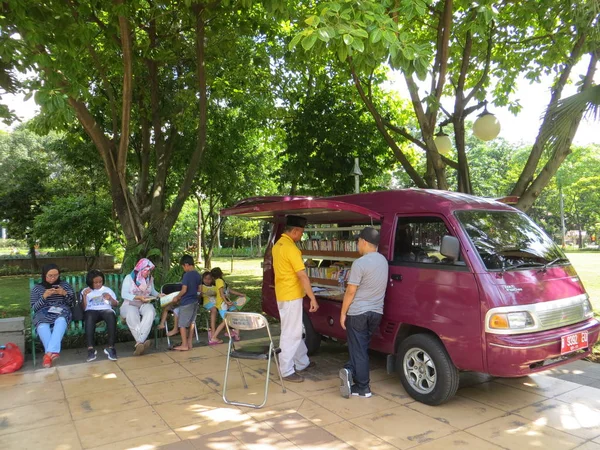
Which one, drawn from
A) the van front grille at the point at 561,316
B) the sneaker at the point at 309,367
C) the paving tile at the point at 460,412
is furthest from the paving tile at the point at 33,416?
the van front grille at the point at 561,316

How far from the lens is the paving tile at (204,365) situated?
5930 mm

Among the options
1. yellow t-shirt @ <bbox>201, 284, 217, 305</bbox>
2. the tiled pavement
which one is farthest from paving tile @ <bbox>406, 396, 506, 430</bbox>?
yellow t-shirt @ <bbox>201, 284, 217, 305</bbox>

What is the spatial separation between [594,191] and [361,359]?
4478cm

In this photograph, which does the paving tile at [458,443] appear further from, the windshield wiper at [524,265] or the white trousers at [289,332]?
the white trousers at [289,332]

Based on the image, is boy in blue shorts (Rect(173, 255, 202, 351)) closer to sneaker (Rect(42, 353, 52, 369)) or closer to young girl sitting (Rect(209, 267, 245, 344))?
young girl sitting (Rect(209, 267, 245, 344))

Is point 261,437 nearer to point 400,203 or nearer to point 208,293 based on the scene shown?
point 400,203

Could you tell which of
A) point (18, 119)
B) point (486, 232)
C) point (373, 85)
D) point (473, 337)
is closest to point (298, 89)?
point (373, 85)

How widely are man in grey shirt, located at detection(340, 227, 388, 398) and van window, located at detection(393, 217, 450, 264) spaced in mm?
350

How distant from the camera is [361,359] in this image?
15.9ft

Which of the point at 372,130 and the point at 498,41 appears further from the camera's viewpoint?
the point at 372,130

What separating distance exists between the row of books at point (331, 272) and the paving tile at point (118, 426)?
3.04 metres

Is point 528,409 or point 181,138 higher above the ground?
point 181,138

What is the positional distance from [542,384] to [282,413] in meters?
3.11

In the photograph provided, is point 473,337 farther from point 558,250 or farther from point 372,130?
point 372,130
